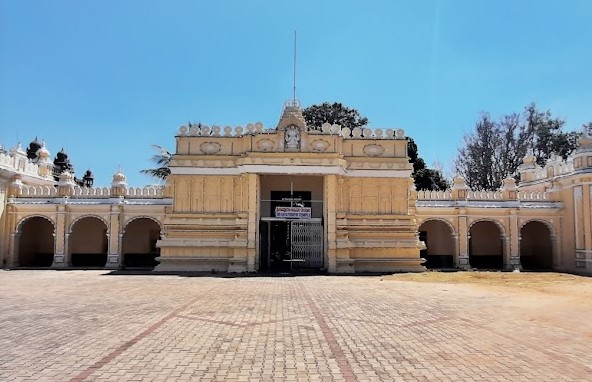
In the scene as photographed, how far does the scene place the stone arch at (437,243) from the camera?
26875 millimetres

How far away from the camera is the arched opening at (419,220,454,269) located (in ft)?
88.2

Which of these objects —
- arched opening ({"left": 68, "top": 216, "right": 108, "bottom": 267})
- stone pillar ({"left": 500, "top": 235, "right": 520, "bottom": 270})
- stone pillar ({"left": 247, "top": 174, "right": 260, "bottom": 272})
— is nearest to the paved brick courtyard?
stone pillar ({"left": 247, "top": 174, "right": 260, "bottom": 272})

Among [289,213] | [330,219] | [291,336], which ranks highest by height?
[289,213]

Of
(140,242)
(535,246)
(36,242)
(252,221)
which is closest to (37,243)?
(36,242)

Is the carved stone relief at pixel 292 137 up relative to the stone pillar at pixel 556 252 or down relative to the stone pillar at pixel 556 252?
up

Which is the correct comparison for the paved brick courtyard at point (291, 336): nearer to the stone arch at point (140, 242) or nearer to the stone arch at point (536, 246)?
the stone arch at point (140, 242)

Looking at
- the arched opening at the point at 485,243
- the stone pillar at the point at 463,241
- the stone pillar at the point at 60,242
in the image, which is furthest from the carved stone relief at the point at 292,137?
the arched opening at the point at 485,243

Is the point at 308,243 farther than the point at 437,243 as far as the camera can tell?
No

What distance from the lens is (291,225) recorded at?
21422 millimetres

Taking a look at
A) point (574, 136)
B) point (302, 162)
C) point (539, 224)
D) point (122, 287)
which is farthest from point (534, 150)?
point (122, 287)

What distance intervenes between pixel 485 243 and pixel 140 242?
68.9 feet

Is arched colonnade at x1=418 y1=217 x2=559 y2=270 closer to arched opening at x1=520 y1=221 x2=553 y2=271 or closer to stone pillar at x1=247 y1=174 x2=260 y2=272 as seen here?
arched opening at x1=520 y1=221 x2=553 y2=271

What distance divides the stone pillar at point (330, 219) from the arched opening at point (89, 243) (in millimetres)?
14017

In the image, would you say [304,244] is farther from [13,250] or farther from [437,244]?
[13,250]
